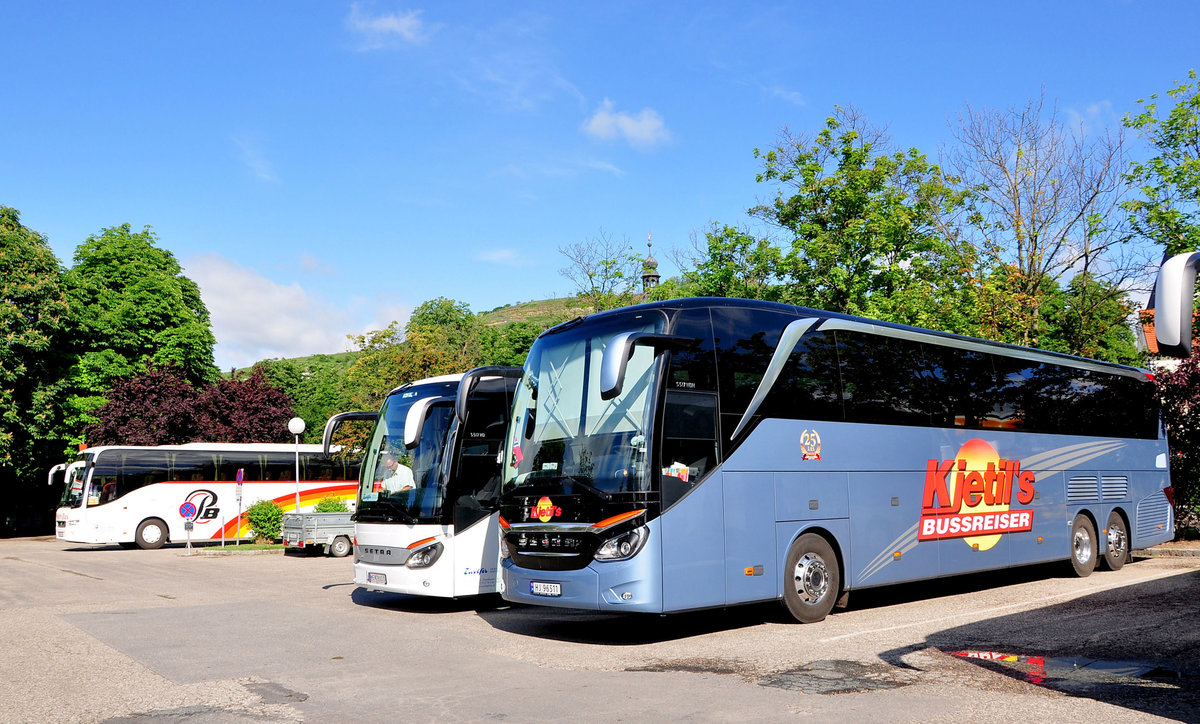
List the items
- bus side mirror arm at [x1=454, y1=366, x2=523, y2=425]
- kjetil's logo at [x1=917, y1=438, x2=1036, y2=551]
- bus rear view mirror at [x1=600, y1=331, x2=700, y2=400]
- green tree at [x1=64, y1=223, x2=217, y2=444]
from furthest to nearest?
1. green tree at [x1=64, y1=223, x2=217, y2=444]
2. kjetil's logo at [x1=917, y1=438, x2=1036, y2=551]
3. bus side mirror arm at [x1=454, y1=366, x2=523, y2=425]
4. bus rear view mirror at [x1=600, y1=331, x2=700, y2=400]

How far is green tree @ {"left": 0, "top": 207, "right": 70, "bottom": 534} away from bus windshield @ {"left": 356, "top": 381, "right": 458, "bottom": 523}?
32.0 metres

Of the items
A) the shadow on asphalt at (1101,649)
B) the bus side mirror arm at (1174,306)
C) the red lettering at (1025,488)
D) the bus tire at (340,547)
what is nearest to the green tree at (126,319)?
the bus tire at (340,547)

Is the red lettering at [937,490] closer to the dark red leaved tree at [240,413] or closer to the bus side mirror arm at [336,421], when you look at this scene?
the bus side mirror arm at [336,421]

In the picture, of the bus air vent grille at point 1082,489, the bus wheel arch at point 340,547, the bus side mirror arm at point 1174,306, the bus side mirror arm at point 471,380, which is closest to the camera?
the bus side mirror arm at point 1174,306

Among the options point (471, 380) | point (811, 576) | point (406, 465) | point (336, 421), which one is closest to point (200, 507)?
point (336, 421)

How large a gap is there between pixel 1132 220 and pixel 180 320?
42.7 m

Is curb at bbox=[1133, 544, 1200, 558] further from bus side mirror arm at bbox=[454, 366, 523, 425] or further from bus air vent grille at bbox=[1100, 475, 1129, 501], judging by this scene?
bus side mirror arm at bbox=[454, 366, 523, 425]

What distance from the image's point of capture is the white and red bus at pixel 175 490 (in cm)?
3102

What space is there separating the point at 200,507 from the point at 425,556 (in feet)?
76.1

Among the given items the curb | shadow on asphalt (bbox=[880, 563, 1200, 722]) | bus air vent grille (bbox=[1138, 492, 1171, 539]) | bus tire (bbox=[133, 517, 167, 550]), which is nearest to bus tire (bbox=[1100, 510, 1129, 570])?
bus air vent grille (bbox=[1138, 492, 1171, 539])

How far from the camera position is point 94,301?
4681cm

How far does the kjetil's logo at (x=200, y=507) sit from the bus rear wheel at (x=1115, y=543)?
90.8ft

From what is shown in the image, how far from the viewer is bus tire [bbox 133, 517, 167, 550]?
31.8 m

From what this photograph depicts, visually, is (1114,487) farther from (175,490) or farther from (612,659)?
(175,490)
